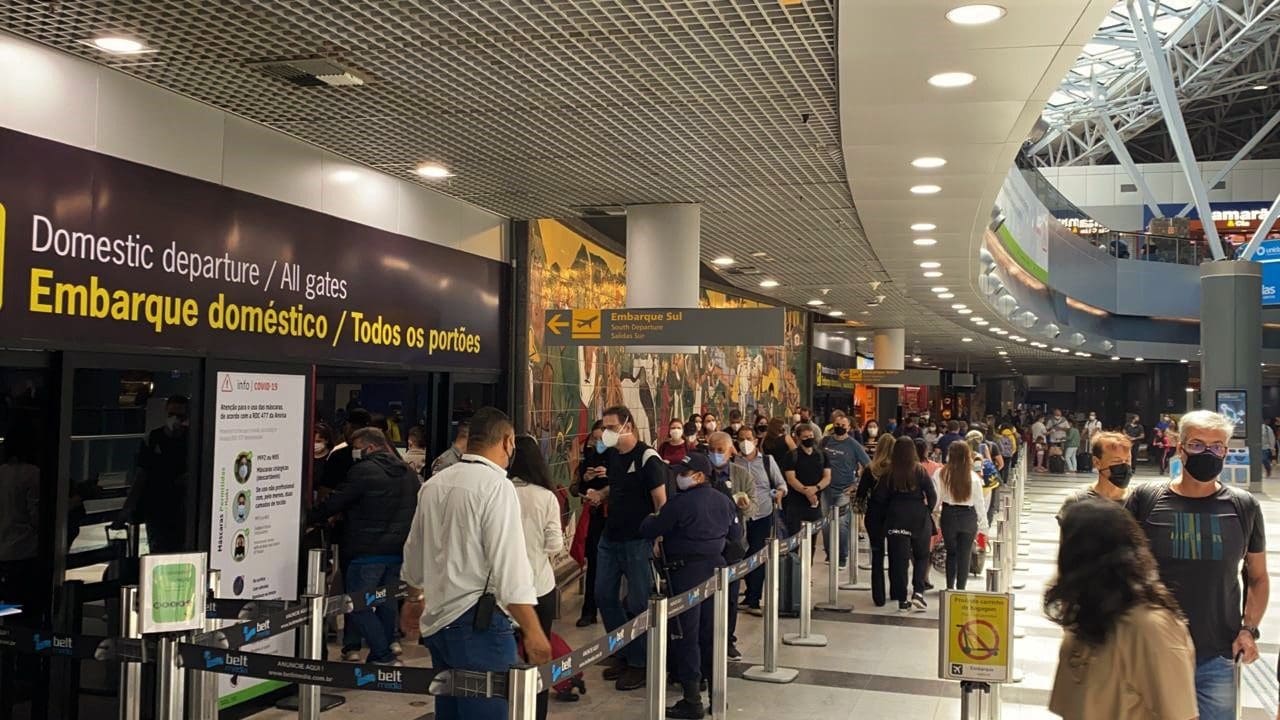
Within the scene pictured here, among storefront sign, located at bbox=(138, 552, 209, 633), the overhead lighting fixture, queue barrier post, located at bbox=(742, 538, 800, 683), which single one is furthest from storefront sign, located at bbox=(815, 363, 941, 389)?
storefront sign, located at bbox=(138, 552, 209, 633)

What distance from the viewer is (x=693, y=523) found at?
6484 millimetres

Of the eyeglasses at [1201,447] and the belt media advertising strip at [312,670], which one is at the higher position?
the eyeglasses at [1201,447]

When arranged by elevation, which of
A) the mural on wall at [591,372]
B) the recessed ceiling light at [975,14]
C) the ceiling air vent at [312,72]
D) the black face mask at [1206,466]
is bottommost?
the black face mask at [1206,466]

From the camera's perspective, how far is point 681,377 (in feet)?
55.0

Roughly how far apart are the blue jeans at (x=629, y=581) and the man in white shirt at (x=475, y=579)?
309 centimetres

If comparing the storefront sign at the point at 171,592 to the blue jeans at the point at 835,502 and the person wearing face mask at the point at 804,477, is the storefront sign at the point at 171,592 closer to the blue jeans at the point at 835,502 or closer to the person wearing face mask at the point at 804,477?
the person wearing face mask at the point at 804,477

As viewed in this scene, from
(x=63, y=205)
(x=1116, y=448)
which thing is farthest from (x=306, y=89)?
(x=1116, y=448)

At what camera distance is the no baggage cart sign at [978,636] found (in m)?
4.20

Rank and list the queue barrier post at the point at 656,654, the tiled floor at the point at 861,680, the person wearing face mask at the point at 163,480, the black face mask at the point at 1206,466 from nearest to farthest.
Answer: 1. the black face mask at the point at 1206,466
2. the queue barrier post at the point at 656,654
3. the person wearing face mask at the point at 163,480
4. the tiled floor at the point at 861,680

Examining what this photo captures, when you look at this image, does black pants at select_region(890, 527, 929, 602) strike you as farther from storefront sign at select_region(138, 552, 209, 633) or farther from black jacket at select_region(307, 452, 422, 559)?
storefront sign at select_region(138, 552, 209, 633)

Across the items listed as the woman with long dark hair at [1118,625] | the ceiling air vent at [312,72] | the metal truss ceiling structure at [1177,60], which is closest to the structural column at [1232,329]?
the metal truss ceiling structure at [1177,60]

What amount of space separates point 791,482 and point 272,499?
4.88 m

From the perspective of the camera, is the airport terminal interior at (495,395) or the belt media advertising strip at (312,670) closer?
the belt media advertising strip at (312,670)

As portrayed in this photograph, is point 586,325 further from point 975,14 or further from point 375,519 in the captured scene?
point 975,14
